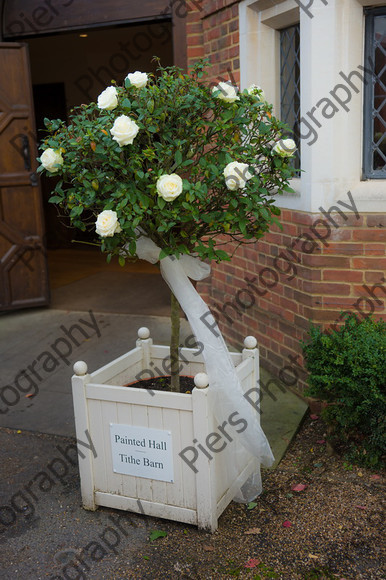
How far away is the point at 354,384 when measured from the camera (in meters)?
3.36

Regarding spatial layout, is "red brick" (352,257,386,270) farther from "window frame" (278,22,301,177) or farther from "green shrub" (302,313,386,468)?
"window frame" (278,22,301,177)

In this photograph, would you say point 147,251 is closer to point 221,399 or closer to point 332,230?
point 221,399

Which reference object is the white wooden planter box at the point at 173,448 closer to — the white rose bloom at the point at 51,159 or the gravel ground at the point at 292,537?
the gravel ground at the point at 292,537

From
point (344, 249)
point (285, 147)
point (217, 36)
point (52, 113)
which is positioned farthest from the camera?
point (52, 113)

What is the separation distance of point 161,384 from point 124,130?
1.45 metres

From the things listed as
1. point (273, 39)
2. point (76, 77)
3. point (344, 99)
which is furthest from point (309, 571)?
point (76, 77)

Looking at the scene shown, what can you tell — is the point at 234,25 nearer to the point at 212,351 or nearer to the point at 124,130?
the point at 124,130

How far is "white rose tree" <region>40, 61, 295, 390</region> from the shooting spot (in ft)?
9.02

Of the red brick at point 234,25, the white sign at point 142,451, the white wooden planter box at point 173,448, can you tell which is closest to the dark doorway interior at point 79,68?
the red brick at point 234,25

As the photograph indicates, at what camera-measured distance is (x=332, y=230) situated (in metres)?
3.96

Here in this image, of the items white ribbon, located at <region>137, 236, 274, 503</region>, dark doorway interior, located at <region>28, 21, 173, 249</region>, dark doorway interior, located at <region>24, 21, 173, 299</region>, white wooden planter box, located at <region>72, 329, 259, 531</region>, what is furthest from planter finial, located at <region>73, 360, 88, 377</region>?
dark doorway interior, located at <region>28, 21, 173, 249</region>

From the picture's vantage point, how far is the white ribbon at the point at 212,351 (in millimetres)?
3096

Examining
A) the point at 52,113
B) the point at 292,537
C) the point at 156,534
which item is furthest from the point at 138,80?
the point at 52,113

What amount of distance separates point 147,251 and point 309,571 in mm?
1635
